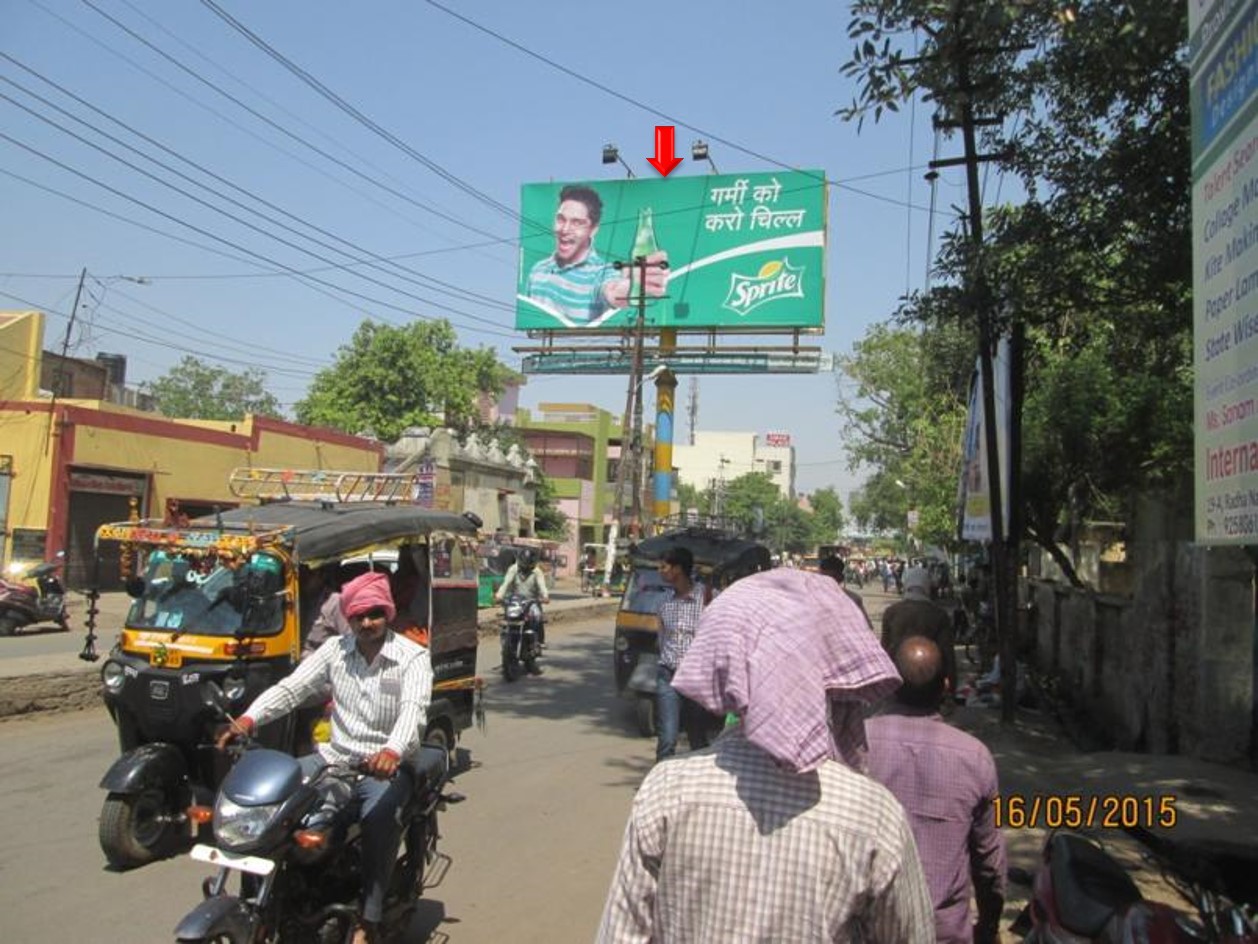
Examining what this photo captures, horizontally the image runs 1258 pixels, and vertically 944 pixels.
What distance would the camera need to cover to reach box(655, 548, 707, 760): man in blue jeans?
6688mm

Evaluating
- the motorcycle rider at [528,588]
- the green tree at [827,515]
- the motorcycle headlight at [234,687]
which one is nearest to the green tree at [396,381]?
the motorcycle rider at [528,588]

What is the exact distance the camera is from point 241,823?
11.2 feet

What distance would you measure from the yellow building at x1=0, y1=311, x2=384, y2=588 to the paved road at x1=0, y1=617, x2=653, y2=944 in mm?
13965

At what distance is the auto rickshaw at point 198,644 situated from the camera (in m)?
5.85

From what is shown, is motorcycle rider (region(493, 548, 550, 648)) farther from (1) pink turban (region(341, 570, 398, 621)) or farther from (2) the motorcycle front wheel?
(1) pink turban (region(341, 570, 398, 621))

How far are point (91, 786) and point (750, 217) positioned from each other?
24611 millimetres

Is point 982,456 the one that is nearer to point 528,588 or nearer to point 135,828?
point 528,588

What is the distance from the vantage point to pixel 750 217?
1129 inches

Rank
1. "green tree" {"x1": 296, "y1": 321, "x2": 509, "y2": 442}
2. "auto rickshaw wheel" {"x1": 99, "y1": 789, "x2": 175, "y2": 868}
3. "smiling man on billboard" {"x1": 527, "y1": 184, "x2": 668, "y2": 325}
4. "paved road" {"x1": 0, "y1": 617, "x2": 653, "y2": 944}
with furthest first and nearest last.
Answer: "green tree" {"x1": 296, "y1": 321, "x2": 509, "y2": 442}
"smiling man on billboard" {"x1": 527, "y1": 184, "x2": 668, "y2": 325}
"auto rickshaw wheel" {"x1": 99, "y1": 789, "x2": 175, "y2": 868}
"paved road" {"x1": 0, "y1": 617, "x2": 653, "y2": 944}

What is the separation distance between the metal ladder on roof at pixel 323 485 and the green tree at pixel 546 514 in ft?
109

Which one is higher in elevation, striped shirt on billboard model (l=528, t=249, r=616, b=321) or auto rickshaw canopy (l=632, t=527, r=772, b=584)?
striped shirt on billboard model (l=528, t=249, r=616, b=321)

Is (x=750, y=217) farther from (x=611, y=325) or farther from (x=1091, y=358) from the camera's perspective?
(x=1091, y=358)

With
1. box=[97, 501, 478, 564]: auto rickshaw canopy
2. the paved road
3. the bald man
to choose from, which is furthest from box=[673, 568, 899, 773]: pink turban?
box=[97, 501, 478, 564]: auto rickshaw canopy
